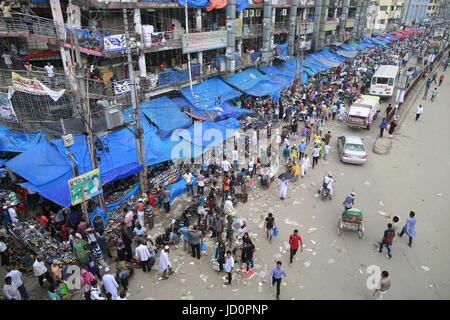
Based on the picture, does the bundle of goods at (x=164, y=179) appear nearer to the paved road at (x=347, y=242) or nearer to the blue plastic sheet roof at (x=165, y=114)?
the blue plastic sheet roof at (x=165, y=114)

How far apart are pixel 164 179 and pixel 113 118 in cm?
359

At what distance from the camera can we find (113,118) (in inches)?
535

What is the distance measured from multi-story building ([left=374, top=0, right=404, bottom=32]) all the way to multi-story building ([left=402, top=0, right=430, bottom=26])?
17.8ft

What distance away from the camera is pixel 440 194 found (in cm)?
1416

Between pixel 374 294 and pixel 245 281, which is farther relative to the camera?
pixel 245 281

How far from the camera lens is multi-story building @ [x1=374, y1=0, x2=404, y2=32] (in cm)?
7219

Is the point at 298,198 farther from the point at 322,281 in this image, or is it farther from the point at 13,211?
the point at 13,211

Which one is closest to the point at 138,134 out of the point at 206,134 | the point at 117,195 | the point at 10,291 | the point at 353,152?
the point at 117,195

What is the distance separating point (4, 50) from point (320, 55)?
3423 centimetres

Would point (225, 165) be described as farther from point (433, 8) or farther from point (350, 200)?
point (433, 8)

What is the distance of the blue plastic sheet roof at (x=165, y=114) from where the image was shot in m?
17.4

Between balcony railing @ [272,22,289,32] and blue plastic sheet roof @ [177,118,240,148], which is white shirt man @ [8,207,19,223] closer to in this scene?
blue plastic sheet roof @ [177,118,240,148]

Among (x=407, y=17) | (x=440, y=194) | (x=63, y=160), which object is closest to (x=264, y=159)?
(x=440, y=194)

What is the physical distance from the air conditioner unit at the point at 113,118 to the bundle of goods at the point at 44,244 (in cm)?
508
